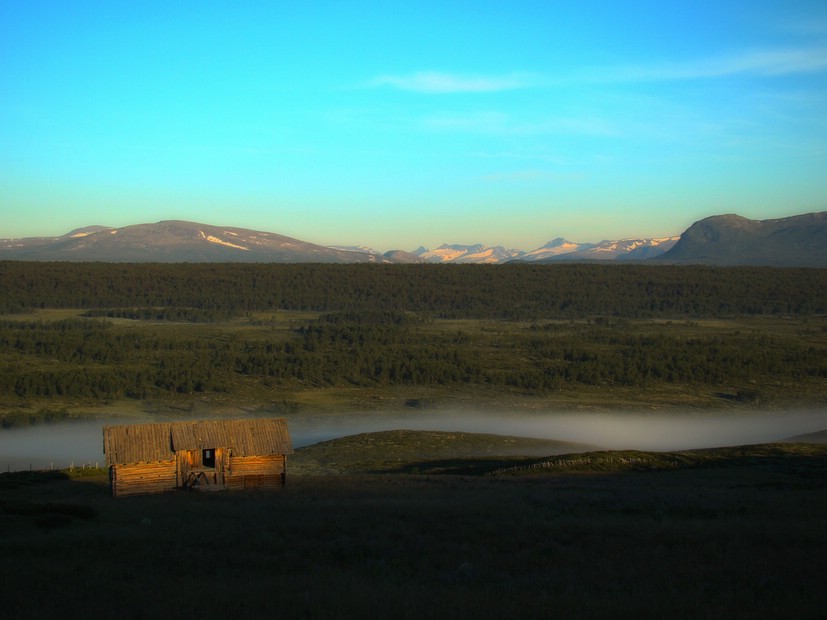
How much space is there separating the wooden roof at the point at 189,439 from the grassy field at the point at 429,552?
1.73 meters

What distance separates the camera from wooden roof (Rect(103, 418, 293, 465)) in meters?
31.2

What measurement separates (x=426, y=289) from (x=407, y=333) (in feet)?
120

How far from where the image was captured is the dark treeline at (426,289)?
4830 inches

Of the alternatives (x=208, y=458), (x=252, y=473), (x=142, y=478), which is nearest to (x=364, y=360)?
(x=208, y=458)

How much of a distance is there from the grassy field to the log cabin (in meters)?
1.34

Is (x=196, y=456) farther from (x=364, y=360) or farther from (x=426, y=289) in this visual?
(x=426, y=289)

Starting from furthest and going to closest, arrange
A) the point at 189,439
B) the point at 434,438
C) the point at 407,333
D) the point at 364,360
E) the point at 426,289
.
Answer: the point at 426,289
the point at 407,333
the point at 364,360
the point at 434,438
the point at 189,439

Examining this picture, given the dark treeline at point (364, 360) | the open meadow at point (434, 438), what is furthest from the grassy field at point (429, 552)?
the dark treeline at point (364, 360)

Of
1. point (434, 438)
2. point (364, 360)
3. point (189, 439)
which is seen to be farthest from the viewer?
point (364, 360)

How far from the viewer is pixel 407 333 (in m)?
97.6

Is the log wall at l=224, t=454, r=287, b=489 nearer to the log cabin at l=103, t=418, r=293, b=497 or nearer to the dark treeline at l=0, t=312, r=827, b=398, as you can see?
the log cabin at l=103, t=418, r=293, b=497

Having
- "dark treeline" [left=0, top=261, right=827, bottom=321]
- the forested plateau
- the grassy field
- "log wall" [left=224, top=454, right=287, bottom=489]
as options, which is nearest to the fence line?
the grassy field

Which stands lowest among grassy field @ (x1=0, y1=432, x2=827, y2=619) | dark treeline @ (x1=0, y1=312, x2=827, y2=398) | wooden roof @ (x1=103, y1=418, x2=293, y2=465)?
dark treeline @ (x1=0, y1=312, x2=827, y2=398)

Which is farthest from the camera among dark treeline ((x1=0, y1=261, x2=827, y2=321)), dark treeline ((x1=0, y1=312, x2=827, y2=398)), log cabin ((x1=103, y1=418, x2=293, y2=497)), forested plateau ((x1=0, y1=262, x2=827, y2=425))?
dark treeline ((x1=0, y1=261, x2=827, y2=321))
